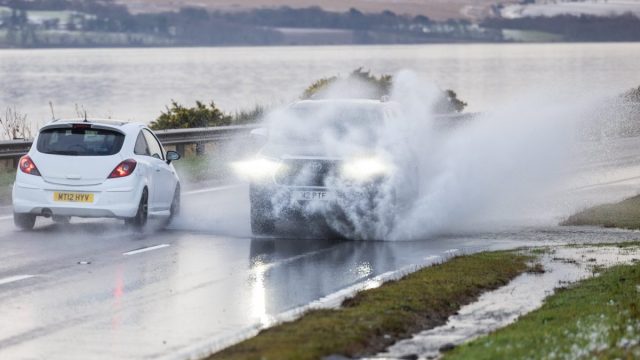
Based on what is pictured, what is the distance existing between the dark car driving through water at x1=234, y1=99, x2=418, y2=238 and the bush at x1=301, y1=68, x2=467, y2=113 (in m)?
25.1

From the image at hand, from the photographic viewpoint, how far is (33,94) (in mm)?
110000

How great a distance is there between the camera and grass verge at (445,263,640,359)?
11625 mm

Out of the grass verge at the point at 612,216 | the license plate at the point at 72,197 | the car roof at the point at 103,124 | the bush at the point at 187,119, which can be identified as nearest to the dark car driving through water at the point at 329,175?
the car roof at the point at 103,124

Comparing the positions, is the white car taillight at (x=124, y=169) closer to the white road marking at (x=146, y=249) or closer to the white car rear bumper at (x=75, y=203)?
the white car rear bumper at (x=75, y=203)

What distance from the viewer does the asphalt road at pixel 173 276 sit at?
13375 mm

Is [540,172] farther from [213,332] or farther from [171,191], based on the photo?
[213,332]

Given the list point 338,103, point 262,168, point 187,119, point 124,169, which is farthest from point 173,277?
point 187,119

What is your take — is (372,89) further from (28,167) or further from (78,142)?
(28,167)

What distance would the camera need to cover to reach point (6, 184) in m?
29.3

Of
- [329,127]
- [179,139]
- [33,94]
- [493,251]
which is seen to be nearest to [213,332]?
[493,251]

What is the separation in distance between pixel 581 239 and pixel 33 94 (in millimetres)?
90377

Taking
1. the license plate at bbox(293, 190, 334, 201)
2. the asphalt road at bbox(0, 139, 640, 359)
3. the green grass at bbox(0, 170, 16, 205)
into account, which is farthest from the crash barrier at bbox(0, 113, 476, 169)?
the license plate at bbox(293, 190, 334, 201)

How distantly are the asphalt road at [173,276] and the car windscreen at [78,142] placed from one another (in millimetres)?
1091

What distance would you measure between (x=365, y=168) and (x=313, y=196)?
2.99 feet
